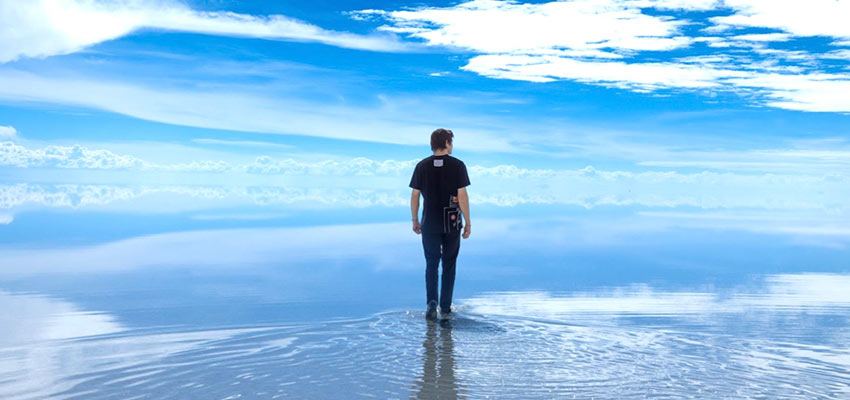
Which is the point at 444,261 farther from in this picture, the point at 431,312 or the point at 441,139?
the point at 441,139

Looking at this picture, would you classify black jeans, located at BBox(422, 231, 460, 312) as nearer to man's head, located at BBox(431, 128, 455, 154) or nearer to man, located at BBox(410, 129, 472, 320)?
man, located at BBox(410, 129, 472, 320)

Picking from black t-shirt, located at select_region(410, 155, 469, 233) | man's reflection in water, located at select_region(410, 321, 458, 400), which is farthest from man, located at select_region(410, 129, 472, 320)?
man's reflection in water, located at select_region(410, 321, 458, 400)

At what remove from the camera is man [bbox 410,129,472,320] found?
873 centimetres

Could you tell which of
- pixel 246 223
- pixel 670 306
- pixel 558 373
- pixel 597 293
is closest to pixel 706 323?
pixel 670 306

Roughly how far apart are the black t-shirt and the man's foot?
0.96m

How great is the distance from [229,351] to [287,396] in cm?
Result: 163

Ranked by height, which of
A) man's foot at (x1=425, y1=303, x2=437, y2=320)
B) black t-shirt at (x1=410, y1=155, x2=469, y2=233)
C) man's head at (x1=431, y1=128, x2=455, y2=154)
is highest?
man's head at (x1=431, y1=128, x2=455, y2=154)

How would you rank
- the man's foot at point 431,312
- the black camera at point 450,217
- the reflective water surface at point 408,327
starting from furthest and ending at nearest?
the black camera at point 450,217
the man's foot at point 431,312
the reflective water surface at point 408,327

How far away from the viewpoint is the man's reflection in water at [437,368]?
5457 mm

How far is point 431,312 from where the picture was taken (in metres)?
8.68

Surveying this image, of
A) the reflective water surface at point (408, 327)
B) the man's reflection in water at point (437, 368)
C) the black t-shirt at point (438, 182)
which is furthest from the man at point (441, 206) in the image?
the man's reflection in water at point (437, 368)

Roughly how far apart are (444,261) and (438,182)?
3.52 ft

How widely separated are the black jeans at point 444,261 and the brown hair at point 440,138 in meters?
1.17

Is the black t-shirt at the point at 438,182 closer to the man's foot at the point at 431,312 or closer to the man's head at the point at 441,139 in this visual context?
the man's head at the point at 441,139
